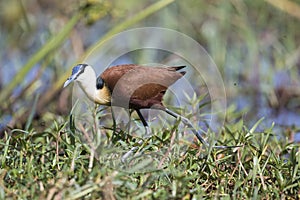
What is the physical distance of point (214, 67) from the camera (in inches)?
135

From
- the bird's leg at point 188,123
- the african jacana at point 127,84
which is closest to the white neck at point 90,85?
the african jacana at point 127,84

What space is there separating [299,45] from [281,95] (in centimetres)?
51

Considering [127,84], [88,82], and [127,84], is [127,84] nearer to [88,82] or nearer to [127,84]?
[127,84]

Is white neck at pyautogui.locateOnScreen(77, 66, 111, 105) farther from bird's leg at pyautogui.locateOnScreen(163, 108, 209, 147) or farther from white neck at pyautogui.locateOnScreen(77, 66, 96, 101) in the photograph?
bird's leg at pyautogui.locateOnScreen(163, 108, 209, 147)

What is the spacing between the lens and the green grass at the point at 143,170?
1.44m

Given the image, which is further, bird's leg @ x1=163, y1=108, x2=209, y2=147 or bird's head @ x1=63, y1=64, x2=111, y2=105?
bird's leg @ x1=163, y1=108, x2=209, y2=147

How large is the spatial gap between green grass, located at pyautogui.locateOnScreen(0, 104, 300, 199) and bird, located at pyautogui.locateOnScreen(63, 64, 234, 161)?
3.5 inches

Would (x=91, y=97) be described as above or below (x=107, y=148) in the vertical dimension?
above

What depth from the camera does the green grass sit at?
56.6 inches

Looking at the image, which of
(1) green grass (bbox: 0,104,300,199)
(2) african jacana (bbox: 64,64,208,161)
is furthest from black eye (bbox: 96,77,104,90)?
(1) green grass (bbox: 0,104,300,199)

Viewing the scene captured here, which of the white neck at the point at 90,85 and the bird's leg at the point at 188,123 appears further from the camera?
the bird's leg at the point at 188,123

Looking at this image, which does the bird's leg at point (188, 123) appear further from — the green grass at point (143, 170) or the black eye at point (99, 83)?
the black eye at point (99, 83)

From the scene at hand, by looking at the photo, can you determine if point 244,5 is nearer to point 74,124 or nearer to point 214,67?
point 214,67

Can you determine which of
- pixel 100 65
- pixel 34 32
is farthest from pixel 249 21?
pixel 100 65
